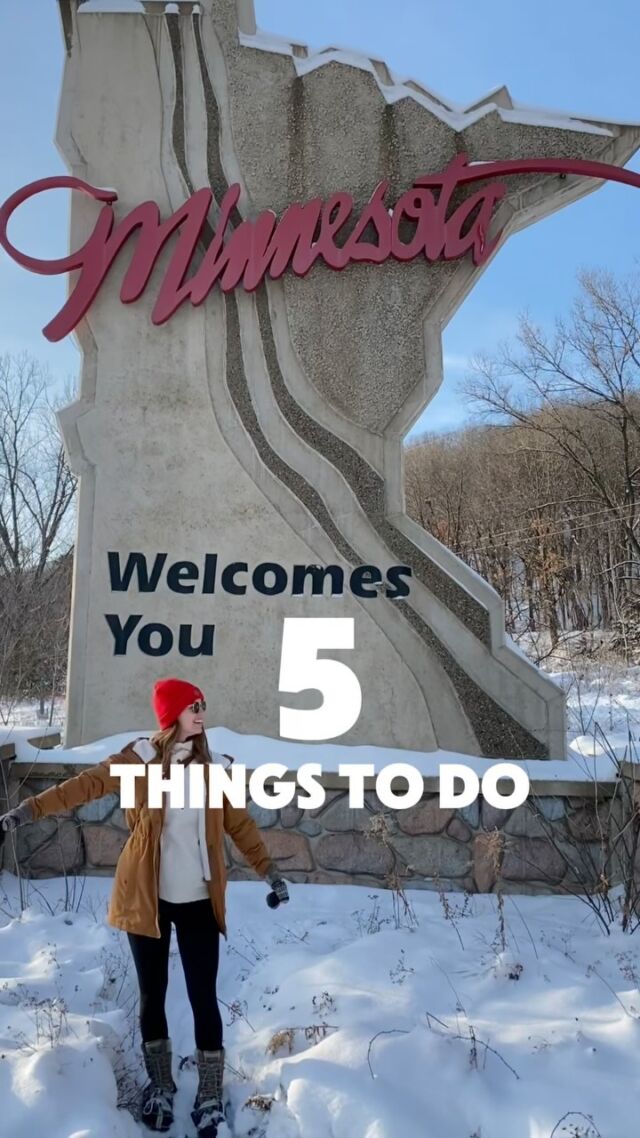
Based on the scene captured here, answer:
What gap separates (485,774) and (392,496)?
7.73 ft

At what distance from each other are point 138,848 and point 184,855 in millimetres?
189

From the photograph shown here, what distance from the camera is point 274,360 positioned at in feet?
24.1

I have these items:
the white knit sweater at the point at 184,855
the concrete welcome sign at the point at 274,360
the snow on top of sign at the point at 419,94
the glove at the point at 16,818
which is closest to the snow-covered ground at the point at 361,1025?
the white knit sweater at the point at 184,855

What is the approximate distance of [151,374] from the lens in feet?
24.3

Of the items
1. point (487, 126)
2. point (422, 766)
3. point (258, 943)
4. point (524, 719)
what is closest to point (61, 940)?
point (258, 943)

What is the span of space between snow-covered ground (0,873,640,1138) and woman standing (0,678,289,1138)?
A: 20 cm

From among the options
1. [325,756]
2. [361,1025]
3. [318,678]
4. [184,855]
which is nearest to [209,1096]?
[361,1025]

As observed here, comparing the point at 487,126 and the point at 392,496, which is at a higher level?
the point at 487,126

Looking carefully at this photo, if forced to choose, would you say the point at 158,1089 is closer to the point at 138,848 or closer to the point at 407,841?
the point at 138,848

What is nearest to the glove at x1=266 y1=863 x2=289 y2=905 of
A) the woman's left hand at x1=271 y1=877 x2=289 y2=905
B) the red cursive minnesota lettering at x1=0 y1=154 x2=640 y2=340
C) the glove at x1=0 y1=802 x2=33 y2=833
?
the woman's left hand at x1=271 y1=877 x2=289 y2=905

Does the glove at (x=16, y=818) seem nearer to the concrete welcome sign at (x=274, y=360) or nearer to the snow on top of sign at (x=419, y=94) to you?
the concrete welcome sign at (x=274, y=360)

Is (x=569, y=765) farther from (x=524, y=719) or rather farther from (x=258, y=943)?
(x=258, y=943)

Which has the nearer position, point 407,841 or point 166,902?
point 166,902

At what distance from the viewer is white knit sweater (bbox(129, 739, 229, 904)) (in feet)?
11.5
